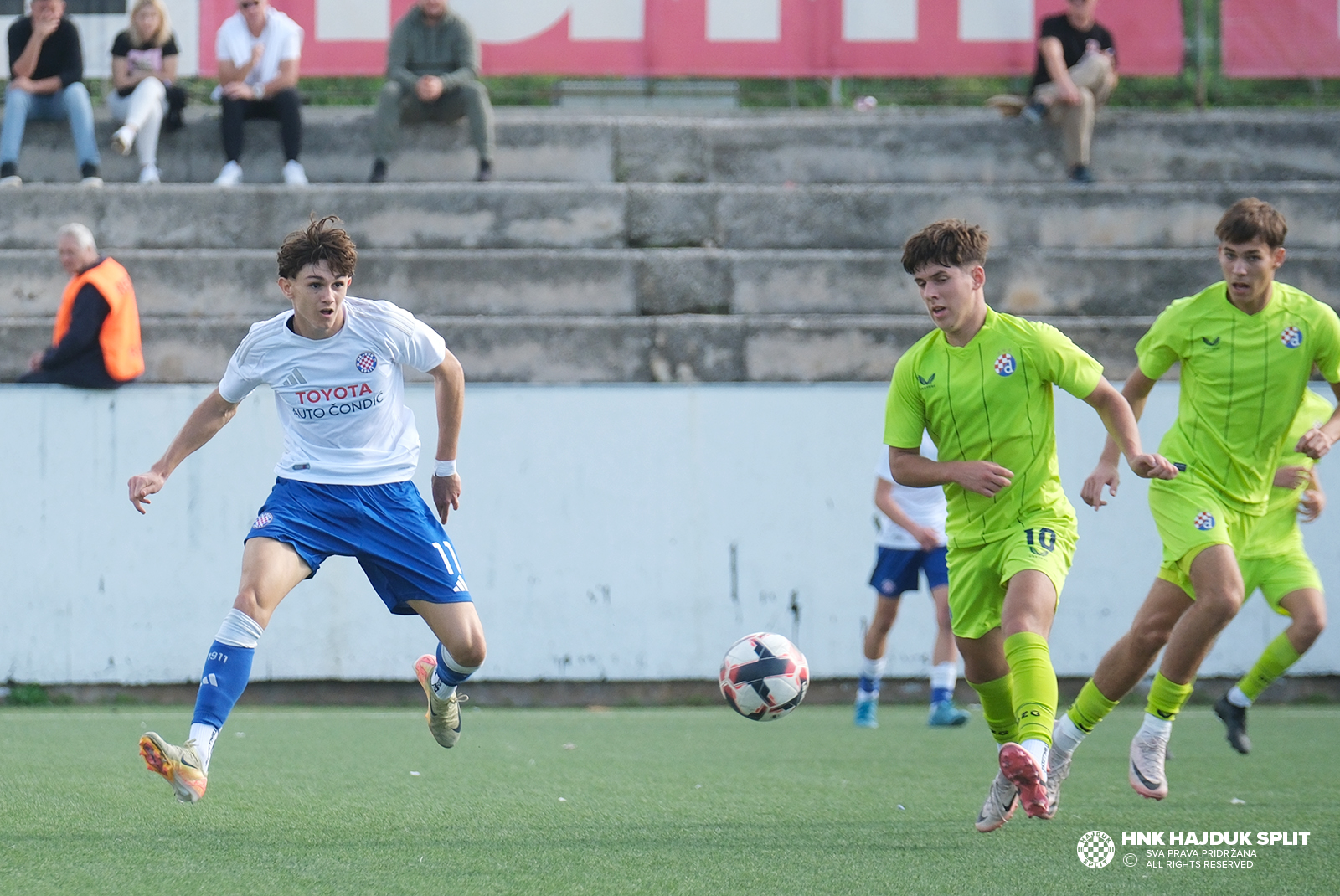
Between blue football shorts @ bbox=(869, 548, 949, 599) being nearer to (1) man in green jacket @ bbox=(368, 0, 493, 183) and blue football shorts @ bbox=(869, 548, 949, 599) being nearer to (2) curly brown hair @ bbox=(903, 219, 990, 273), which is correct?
(2) curly brown hair @ bbox=(903, 219, 990, 273)

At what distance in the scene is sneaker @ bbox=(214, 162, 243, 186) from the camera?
11672mm

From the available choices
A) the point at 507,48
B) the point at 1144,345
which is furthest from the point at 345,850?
the point at 507,48

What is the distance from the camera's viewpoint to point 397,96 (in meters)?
12.0

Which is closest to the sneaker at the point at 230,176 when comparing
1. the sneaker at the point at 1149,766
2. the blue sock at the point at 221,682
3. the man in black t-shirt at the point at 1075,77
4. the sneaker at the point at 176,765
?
the man in black t-shirt at the point at 1075,77

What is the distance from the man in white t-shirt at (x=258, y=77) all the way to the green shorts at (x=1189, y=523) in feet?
26.0

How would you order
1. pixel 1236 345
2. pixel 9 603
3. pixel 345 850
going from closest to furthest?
1. pixel 345 850
2. pixel 1236 345
3. pixel 9 603

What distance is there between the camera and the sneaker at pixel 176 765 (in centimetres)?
457

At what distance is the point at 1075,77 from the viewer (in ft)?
40.0

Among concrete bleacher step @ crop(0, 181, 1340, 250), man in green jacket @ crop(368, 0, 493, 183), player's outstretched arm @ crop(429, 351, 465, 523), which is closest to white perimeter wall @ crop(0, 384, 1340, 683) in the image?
concrete bleacher step @ crop(0, 181, 1340, 250)

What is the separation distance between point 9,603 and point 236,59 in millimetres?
4915

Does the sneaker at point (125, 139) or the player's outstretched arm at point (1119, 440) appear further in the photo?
the sneaker at point (125, 139)

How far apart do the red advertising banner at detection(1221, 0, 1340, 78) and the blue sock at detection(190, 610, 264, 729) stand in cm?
1048

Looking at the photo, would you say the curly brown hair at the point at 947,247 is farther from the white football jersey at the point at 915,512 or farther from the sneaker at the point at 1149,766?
the white football jersey at the point at 915,512

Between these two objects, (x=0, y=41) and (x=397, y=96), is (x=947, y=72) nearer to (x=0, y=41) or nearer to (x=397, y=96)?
(x=397, y=96)
